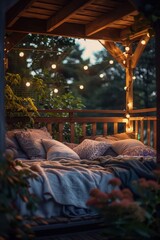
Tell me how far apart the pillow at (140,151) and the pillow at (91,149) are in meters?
0.35

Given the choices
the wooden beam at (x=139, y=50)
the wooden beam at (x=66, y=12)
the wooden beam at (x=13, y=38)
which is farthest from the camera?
the wooden beam at (x=139, y=50)

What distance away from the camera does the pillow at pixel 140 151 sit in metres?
5.30

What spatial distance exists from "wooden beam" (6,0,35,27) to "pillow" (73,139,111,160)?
2.02 meters

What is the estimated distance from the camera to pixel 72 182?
3824 millimetres

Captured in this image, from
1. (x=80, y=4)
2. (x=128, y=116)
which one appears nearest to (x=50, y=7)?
(x=80, y=4)

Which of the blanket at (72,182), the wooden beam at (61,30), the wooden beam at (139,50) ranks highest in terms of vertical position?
the wooden beam at (61,30)

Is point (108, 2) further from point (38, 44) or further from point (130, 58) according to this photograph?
point (38, 44)

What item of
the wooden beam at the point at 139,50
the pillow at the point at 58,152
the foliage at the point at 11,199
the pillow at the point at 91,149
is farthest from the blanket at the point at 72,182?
the wooden beam at the point at 139,50

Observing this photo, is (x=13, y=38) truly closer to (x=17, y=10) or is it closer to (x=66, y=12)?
(x=17, y=10)

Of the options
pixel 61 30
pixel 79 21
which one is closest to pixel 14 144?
pixel 61 30

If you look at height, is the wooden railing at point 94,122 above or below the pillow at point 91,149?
above

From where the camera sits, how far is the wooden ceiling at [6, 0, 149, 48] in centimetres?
512

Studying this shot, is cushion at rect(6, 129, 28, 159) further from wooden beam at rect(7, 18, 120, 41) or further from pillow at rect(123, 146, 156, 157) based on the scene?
wooden beam at rect(7, 18, 120, 41)

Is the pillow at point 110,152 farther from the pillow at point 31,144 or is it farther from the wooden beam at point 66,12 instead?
the wooden beam at point 66,12
